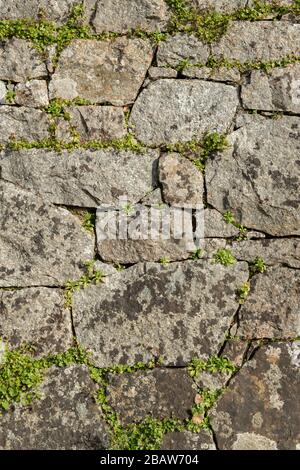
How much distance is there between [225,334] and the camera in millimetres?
2875

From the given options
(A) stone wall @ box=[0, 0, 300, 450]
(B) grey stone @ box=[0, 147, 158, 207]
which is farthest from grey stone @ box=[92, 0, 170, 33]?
(B) grey stone @ box=[0, 147, 158, 207]

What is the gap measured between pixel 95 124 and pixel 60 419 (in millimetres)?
1623

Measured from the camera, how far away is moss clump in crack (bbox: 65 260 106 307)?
9.75 ft

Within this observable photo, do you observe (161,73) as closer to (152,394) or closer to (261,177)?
(261,177)

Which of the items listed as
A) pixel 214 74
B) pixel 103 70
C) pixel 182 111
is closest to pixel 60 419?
pixel 182 111

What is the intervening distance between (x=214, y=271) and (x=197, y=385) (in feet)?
1.99

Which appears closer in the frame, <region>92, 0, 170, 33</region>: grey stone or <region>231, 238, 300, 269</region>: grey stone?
<region>231, 238, 300, 269</region>: grey stone

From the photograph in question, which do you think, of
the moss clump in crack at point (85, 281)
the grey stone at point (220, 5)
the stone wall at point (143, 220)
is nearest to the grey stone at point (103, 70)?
the stone wall at point (143, 220)

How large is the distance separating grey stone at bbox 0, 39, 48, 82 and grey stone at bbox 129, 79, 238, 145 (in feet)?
2.05

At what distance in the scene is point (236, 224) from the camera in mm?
2965

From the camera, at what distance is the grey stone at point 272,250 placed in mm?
2904

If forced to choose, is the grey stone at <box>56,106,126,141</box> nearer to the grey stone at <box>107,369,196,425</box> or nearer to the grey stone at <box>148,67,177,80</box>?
the grey stone at <box>148,67,177,80</box>

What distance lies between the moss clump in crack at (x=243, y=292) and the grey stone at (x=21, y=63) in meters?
1.67

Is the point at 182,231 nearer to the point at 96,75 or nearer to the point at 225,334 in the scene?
the point at 225,334
